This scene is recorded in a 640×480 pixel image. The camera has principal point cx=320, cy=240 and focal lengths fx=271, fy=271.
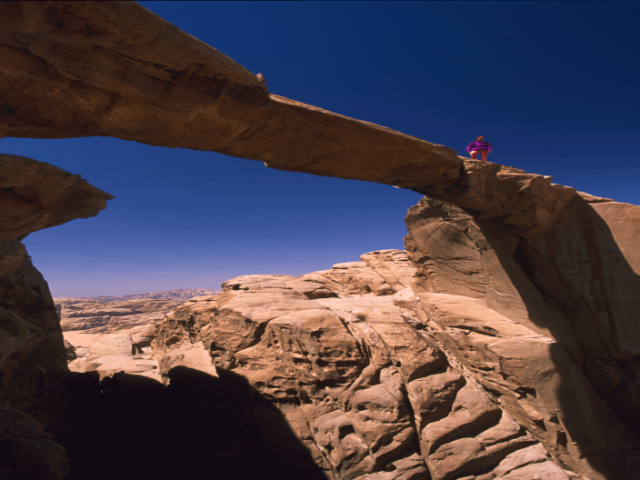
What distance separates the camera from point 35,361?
8242mm

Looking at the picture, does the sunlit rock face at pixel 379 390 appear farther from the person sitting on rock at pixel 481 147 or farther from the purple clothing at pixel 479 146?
the purple clothing at pixel 479 146

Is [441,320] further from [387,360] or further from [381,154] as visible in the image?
[381,154]

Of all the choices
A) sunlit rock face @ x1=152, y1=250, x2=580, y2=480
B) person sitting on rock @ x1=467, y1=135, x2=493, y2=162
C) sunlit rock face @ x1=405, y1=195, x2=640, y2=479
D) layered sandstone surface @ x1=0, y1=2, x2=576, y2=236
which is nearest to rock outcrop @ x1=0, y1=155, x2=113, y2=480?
layered sandstone surface @ x1=0, y1=2, x2=576, y2=236

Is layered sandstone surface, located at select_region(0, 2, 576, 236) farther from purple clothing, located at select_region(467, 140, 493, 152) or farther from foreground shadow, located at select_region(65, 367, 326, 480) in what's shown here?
foreground shadow, located at select_region(65, 367, 326, 480)

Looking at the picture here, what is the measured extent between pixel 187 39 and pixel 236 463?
32.9 ft

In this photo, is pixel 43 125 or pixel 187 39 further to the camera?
pixel 43 125

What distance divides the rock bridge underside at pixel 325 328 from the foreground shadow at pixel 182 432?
6cm

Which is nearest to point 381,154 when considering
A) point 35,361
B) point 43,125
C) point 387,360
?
point 43,125

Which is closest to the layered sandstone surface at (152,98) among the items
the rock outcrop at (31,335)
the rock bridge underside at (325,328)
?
the rock bridge underside at (325,328)

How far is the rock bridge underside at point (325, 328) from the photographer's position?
3562 millimetres

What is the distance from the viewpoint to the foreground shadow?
303 inches

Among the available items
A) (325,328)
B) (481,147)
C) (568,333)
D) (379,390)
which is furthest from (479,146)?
(379,390)

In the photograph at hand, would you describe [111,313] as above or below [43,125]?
below

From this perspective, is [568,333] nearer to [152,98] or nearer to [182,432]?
[152,98]
